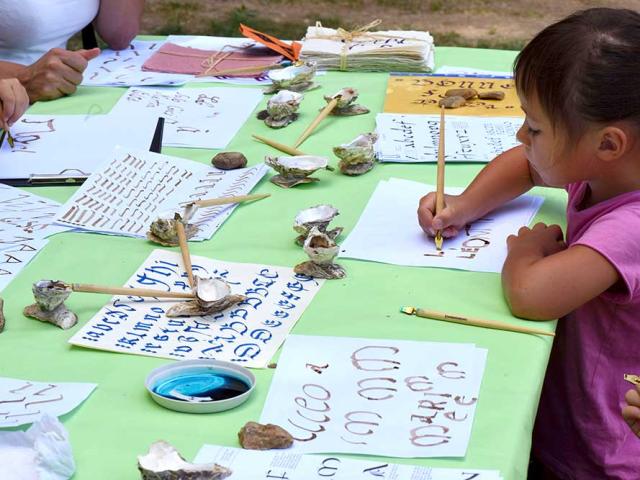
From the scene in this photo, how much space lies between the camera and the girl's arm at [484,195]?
164 centimetres

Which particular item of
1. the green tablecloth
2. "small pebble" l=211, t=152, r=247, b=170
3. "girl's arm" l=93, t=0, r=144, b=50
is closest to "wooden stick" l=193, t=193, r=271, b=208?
the green tablecloth

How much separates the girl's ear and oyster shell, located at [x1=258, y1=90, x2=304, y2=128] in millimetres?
A: 826

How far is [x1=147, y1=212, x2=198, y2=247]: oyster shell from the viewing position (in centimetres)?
160

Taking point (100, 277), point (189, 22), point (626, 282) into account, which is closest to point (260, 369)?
point (100, 277)

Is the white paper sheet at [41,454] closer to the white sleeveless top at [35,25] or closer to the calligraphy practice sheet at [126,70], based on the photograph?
the calligraphy practice sheet at [126,70]

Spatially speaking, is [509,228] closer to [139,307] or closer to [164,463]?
[139,307]

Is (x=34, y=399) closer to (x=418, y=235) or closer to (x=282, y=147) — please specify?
(x=418, y=235)

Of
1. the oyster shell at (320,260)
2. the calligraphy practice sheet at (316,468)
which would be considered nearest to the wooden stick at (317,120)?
the oyster shell at (320,260)

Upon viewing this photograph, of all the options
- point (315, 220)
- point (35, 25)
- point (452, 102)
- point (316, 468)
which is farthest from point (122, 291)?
point (35, 25)

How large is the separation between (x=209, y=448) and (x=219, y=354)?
215 millimetres

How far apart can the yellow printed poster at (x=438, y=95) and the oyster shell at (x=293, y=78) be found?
0.60ft

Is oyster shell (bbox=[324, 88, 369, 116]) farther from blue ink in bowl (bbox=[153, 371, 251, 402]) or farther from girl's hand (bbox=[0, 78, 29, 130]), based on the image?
blue ink in bowl (bbox=[153, 371, 251, 402])

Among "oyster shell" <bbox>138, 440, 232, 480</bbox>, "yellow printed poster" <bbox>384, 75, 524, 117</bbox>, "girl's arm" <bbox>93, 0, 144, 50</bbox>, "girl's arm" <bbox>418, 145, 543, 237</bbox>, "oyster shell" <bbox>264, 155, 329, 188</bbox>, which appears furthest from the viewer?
"girl's arm" <bbox>93, 0, 144, 50</bbox>

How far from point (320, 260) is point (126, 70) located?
1173mm
